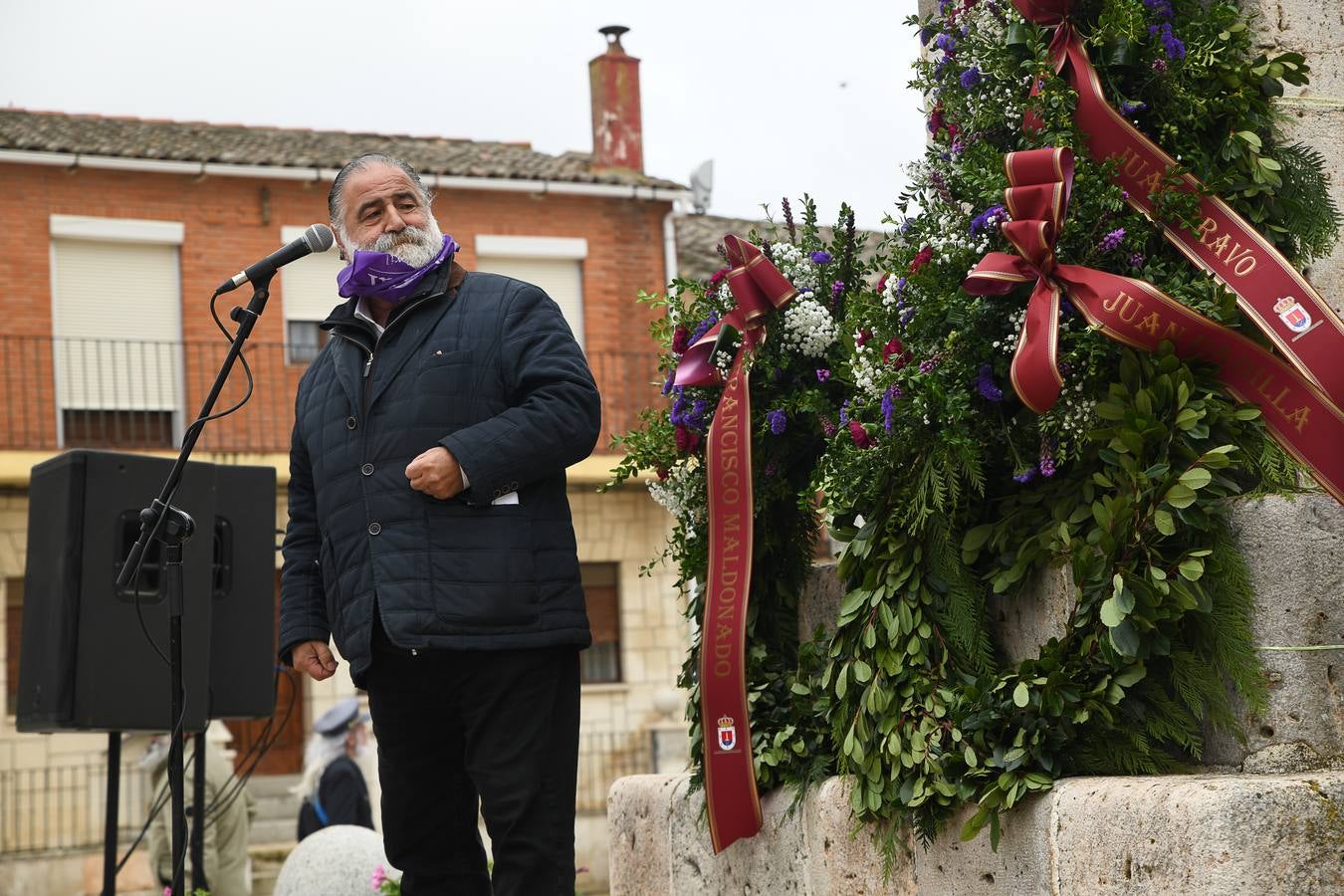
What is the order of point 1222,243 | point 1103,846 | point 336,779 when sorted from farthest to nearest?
point 336,779, point 1222,243, point 1103,846

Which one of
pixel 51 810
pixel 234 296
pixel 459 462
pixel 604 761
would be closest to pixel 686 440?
pixel 459 462

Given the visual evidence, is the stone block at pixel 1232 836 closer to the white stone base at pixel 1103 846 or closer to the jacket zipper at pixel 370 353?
the white stone base at pixel 1103 846

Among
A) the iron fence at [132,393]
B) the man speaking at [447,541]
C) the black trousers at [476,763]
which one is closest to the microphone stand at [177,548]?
the man speaking at [447,541]

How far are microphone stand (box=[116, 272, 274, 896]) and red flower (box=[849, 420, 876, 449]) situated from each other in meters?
1.27

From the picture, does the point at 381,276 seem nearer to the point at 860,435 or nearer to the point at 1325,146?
the point at 860,435

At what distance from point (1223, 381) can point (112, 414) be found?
18.0 metres

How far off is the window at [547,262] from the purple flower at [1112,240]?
17.6 m

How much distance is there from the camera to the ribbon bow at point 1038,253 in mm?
2951

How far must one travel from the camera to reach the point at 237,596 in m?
6.67

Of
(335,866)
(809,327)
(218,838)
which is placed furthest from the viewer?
(218,838)

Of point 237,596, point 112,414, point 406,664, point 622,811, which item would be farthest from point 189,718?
point 112,414

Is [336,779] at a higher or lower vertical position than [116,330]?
lower

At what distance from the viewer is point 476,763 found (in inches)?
129

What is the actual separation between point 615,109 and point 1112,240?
19.5 m
